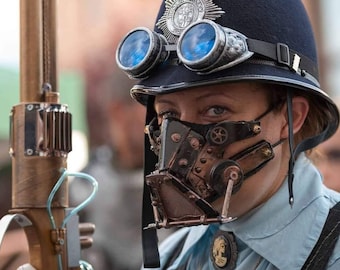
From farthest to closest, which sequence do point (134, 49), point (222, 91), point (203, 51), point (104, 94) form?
point (104, 94) < point (134, 49) < point (222, 91) < point (203, 51)

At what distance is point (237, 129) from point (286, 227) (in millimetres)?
310

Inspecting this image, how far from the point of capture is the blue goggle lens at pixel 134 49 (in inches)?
96.0

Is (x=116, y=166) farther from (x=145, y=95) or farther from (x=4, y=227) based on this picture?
(x=4, y=227)

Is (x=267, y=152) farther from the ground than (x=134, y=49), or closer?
closer

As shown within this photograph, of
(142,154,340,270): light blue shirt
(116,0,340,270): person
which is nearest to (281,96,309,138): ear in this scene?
(116,0,340,270): person

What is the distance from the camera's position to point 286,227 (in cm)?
239

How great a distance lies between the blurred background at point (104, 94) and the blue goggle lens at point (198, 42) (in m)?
0.46

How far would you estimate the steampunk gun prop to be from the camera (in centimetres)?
239

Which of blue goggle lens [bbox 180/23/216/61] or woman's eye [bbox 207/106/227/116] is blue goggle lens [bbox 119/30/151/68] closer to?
blue goggle lens [bbox 180/23/216/61]

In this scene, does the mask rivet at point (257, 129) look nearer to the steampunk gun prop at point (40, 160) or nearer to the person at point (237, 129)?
the person at point (237, 129)

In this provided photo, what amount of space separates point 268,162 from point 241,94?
20cm

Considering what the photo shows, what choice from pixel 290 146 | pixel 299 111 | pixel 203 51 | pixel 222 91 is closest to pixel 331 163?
pixel 299 111

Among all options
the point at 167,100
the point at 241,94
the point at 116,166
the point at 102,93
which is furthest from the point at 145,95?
the point at 102,93

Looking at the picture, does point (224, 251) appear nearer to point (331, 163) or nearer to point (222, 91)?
point (222, 91)
